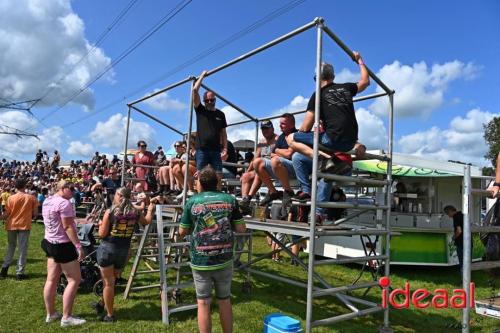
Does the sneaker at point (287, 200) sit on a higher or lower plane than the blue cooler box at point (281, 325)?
higher

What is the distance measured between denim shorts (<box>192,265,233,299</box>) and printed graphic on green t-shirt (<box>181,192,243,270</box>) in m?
0.07

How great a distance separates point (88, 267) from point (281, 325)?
4453mm

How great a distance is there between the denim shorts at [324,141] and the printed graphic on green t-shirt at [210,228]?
1367mm

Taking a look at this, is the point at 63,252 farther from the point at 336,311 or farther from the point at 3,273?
the point at 336,311

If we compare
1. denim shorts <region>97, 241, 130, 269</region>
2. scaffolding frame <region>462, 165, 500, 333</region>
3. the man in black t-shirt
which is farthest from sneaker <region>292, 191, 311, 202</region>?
the man in black t-shirt

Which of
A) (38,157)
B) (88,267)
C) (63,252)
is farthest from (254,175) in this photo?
(38,157)

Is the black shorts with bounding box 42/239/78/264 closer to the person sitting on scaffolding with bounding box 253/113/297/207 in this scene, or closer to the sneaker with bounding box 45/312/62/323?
the sneaker with bounding box 45/312/62/323

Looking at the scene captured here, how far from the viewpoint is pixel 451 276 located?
423 inches

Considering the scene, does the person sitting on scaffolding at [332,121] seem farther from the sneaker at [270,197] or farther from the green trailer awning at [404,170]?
the green trailer awning at [404,170]

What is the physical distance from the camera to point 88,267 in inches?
290

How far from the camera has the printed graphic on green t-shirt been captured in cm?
416

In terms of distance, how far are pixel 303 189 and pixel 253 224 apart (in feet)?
2.81

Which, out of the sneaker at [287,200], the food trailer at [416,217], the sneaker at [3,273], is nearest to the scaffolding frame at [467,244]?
the sneaker at [287,200]

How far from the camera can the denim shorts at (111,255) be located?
5.53 meters
